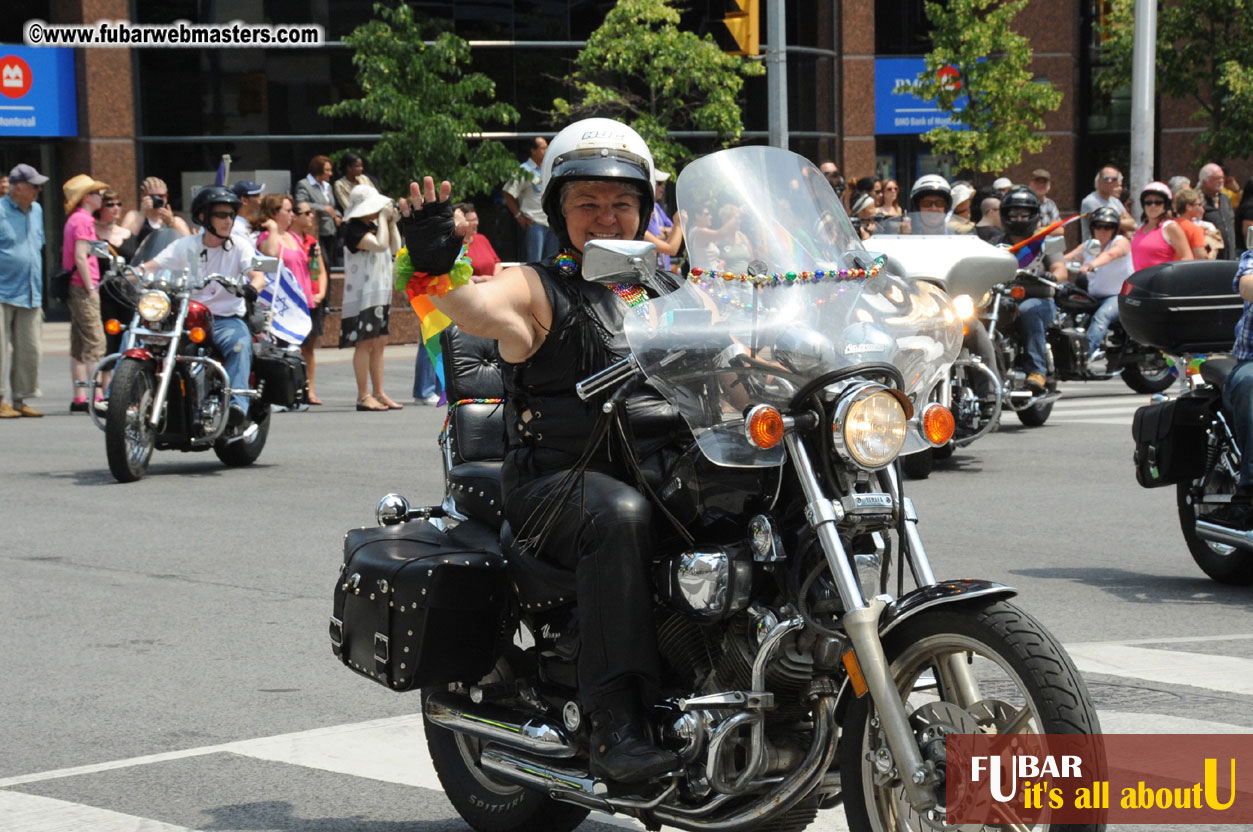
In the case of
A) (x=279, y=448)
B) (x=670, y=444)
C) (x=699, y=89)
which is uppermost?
(x=699, y=89)

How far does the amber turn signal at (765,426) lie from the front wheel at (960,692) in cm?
47

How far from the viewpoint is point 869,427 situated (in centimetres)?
387

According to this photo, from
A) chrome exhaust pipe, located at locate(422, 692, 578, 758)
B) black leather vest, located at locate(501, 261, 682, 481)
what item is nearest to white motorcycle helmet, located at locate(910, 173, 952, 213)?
black leather vest, located at locate(501, 261, 682, 481)

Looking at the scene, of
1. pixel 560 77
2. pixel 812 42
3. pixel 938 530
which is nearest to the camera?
pixel 938 530

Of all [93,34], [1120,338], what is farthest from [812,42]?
[1120,338]

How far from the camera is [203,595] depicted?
8375mm

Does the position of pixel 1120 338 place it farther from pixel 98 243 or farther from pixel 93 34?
pixel 93 34

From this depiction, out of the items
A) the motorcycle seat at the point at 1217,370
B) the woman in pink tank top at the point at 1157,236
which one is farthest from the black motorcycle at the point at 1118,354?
the motorcycle seat at the point at 1217,370

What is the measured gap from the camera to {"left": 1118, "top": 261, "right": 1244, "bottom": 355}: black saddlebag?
8.55m

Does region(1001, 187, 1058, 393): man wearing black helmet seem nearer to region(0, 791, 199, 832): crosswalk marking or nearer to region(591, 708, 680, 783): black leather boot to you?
region(0, 791, 199, 832): crosswalk marking

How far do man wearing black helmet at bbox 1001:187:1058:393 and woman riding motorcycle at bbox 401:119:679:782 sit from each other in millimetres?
10148

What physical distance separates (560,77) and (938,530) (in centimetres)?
2040

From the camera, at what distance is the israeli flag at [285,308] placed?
14070 mm

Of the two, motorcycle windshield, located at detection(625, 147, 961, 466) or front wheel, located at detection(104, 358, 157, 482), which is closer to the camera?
motorcycle windshield, located at detection(625, 147, 961, 466)
